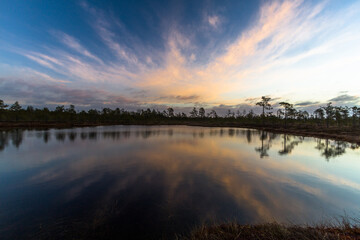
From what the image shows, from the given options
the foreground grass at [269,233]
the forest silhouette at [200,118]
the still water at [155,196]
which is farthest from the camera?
the forest silhouette at [200,118]

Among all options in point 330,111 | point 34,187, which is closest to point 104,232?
point 34,187

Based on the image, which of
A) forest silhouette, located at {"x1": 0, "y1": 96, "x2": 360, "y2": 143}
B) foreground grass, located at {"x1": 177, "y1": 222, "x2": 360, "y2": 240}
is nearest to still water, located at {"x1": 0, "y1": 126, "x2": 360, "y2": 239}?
foreground grass, located at {"x1": 177, "y1": 222, "x2": 360, "y2": 240}

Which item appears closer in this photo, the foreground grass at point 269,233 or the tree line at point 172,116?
the foreground grass at point 269,233

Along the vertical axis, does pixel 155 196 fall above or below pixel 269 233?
below

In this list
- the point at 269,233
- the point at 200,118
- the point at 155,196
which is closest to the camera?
the point at 269,233

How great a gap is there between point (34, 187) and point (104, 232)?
682 cm

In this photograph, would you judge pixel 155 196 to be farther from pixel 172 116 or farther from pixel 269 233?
pixel 172 116

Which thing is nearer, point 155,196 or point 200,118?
point 155,196

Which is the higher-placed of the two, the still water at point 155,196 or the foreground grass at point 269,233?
the foreground grass at point 269,233

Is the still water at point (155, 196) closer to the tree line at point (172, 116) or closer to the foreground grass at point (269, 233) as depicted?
the foreground grass at point (269, 233)

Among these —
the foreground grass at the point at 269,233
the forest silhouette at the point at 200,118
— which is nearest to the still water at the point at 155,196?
the foreground grass at the point at 269,233

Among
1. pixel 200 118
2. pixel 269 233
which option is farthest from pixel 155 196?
pixel 200 118

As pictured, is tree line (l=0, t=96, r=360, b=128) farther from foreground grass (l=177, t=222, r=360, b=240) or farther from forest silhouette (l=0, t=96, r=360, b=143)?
foreground grass (l=177, t=222, r=360, b=240)

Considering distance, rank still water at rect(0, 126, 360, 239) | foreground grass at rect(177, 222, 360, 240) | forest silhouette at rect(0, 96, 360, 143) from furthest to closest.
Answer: forest silhouette at rect(0, 96, 360, 143) < still water at rect(0, 126, 360, 239) < foreground grass at rect(177, 222, 360, 240)
